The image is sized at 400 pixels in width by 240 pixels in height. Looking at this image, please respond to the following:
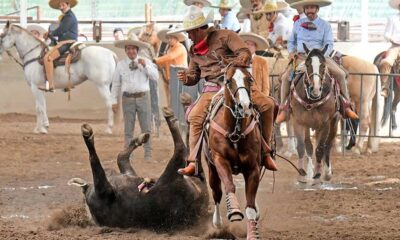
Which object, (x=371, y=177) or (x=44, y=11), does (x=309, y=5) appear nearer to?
(x=371, y=177)

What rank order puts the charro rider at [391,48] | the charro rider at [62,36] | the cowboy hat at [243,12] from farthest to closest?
the charro rider at [62,36] → the cowboy hat at [243,12] → the charro rider at [391,48]

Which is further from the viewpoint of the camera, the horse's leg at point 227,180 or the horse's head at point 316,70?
the horse's head at point 316,70

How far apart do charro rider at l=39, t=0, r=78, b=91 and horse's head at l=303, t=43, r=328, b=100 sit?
27.6 ft

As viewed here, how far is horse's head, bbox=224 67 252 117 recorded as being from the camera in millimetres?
8656

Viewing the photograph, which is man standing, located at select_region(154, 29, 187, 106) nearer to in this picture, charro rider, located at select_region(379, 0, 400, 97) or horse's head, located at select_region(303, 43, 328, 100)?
charro rider, located at select_region(379, 0, 400, 97)

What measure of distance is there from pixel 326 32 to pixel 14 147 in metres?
6.16

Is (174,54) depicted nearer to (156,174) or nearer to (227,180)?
(156,174)

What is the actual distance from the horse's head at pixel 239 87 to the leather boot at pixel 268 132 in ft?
2.17

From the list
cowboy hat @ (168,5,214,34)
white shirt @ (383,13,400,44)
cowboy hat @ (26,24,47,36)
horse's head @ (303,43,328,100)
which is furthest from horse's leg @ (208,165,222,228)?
cowboy hat @ (26,24,47,36)

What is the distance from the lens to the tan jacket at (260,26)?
58.9ft

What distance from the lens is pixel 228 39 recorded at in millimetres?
9562

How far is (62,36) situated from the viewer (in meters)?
21.9

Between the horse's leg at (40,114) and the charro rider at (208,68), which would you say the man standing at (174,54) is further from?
the charro rider at (208,68)

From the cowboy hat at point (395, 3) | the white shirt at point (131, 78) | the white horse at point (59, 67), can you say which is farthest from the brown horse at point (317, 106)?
the white horse at point (59, 67)
